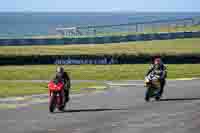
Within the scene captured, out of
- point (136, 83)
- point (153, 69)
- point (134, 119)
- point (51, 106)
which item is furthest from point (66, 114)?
point (136, 83)

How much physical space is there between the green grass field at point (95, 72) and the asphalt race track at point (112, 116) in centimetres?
1279

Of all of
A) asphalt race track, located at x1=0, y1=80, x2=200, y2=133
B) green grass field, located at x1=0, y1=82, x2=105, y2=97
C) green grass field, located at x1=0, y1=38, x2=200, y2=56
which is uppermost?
asphalt race track, located at x1=0, y1=80, x2=200, y2=133

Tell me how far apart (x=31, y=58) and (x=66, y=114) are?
25.3 meters

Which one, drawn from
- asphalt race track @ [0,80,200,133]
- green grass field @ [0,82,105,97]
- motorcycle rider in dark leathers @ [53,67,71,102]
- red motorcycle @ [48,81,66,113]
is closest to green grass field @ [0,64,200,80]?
Answer: green grass field @ [0,82,105,97]

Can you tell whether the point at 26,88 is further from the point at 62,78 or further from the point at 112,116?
the point at 112,116

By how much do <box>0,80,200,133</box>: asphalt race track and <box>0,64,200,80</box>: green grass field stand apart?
41.9 ft

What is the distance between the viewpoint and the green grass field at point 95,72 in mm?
39875

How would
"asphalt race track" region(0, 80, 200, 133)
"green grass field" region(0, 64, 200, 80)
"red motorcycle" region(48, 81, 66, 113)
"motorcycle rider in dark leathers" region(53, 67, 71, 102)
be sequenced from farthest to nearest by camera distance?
"green grass field" region(0, 64, 200, 80) → "motorcycle rider in dark leathers" region(53, 67, 71, 102) → "red motorcycle" region(48, 81, 66, 113) → "asphalt race track" region(0, 80, 200, 133)

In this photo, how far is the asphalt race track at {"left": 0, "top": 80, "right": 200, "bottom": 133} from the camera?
1673 cm

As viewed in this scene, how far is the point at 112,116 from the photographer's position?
19.4 meters

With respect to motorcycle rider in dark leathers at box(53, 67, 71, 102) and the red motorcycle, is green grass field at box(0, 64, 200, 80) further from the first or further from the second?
the red motorcycle

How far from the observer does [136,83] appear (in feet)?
114

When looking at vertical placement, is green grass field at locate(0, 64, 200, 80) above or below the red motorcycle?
below

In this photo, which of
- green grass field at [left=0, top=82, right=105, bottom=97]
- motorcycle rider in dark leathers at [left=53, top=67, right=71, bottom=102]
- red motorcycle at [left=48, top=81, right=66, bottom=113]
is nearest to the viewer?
red motorcycle at [left=48, top=81, right=66, bottom=113]
